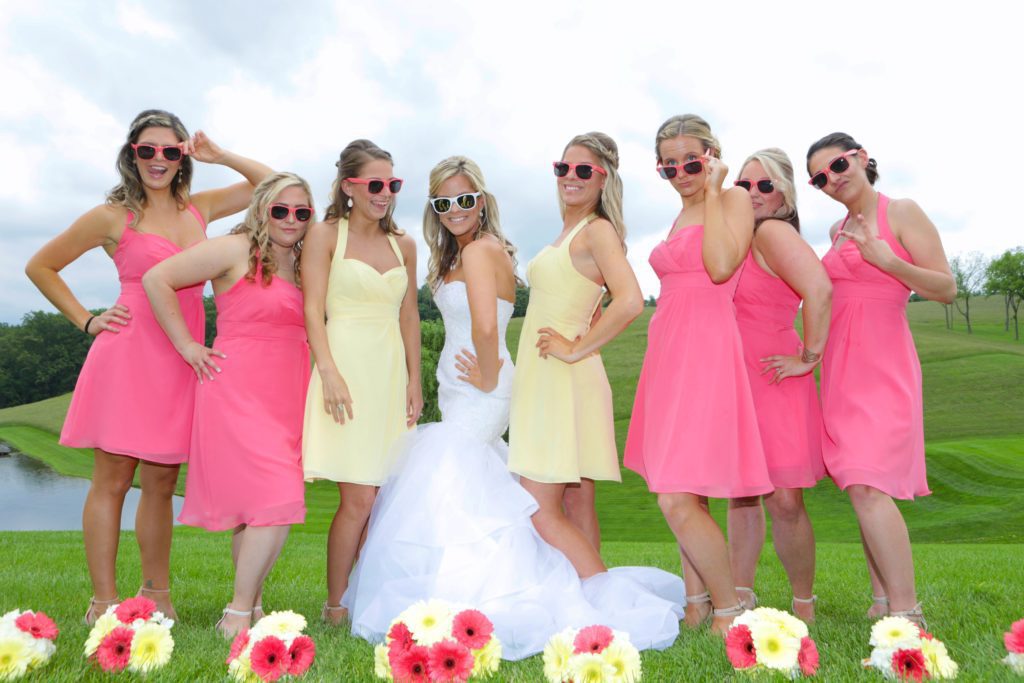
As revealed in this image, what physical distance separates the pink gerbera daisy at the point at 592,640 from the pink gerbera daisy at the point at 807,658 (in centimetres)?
103

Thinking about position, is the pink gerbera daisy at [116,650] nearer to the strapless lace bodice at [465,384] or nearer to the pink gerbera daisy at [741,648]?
the strapless lace bodice at [465,384]

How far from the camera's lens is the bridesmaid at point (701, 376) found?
5289mm

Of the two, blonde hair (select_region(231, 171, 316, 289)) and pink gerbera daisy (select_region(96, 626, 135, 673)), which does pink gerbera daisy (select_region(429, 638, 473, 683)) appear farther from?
blonde hair (select_region(231, 171, 316, 289))

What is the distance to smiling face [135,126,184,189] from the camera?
21.2 feet

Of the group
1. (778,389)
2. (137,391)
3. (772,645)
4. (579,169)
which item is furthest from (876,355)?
(137,391)

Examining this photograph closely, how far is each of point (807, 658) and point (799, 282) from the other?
2.60m

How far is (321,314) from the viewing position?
19.4 ft

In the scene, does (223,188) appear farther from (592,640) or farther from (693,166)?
(592,640)

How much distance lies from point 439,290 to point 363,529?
194cm

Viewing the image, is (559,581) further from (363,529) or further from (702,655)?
(363,529)

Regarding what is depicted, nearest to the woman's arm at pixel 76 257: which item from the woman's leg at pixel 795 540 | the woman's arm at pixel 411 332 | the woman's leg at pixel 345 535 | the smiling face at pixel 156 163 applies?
the smiling face at pixel 156 163

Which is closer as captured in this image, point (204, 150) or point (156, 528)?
point (156, 528)

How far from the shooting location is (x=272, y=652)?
14.0 ft

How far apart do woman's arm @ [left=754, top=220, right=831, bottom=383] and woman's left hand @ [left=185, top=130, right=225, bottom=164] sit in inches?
177
